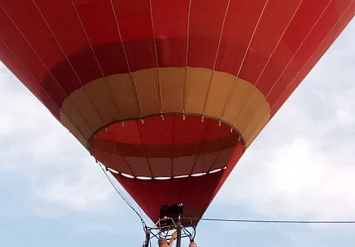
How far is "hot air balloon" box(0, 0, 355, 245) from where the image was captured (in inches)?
313

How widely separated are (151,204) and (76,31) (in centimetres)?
248

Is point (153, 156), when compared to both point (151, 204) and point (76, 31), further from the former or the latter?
point (76, 31)

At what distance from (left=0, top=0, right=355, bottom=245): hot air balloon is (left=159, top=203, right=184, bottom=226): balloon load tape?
3.6 inches

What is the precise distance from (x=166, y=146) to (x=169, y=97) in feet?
Result: 2.54

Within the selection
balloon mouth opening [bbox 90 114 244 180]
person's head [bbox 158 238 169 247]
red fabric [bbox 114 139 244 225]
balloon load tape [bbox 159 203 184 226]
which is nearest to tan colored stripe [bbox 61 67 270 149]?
balloon mouth opening [bbox 90 114 244 180]

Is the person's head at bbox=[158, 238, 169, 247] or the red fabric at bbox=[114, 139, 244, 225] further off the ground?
the red fabric at bbox=[114, 139, 244, 225]

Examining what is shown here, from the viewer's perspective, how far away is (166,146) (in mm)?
8656

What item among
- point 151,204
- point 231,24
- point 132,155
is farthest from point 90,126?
point 231,24

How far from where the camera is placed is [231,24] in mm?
7984

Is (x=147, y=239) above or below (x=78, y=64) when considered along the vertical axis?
below

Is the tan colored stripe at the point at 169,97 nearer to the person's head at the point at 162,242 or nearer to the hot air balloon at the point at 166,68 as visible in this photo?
the hot air balloon at the point at 166,68

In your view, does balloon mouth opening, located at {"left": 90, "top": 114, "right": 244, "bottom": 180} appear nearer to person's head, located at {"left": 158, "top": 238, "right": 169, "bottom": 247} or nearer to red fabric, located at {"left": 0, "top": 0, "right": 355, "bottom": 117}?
red fabric, located at {"left": 0, "top": 0, "right": 355, "bottom": 117}

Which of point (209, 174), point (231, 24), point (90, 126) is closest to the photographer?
point (231, 24)

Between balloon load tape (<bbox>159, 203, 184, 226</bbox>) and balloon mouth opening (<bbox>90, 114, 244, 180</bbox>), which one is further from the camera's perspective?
balloon load tape (<bbox>159, 203, 184, 226</bbox>)
